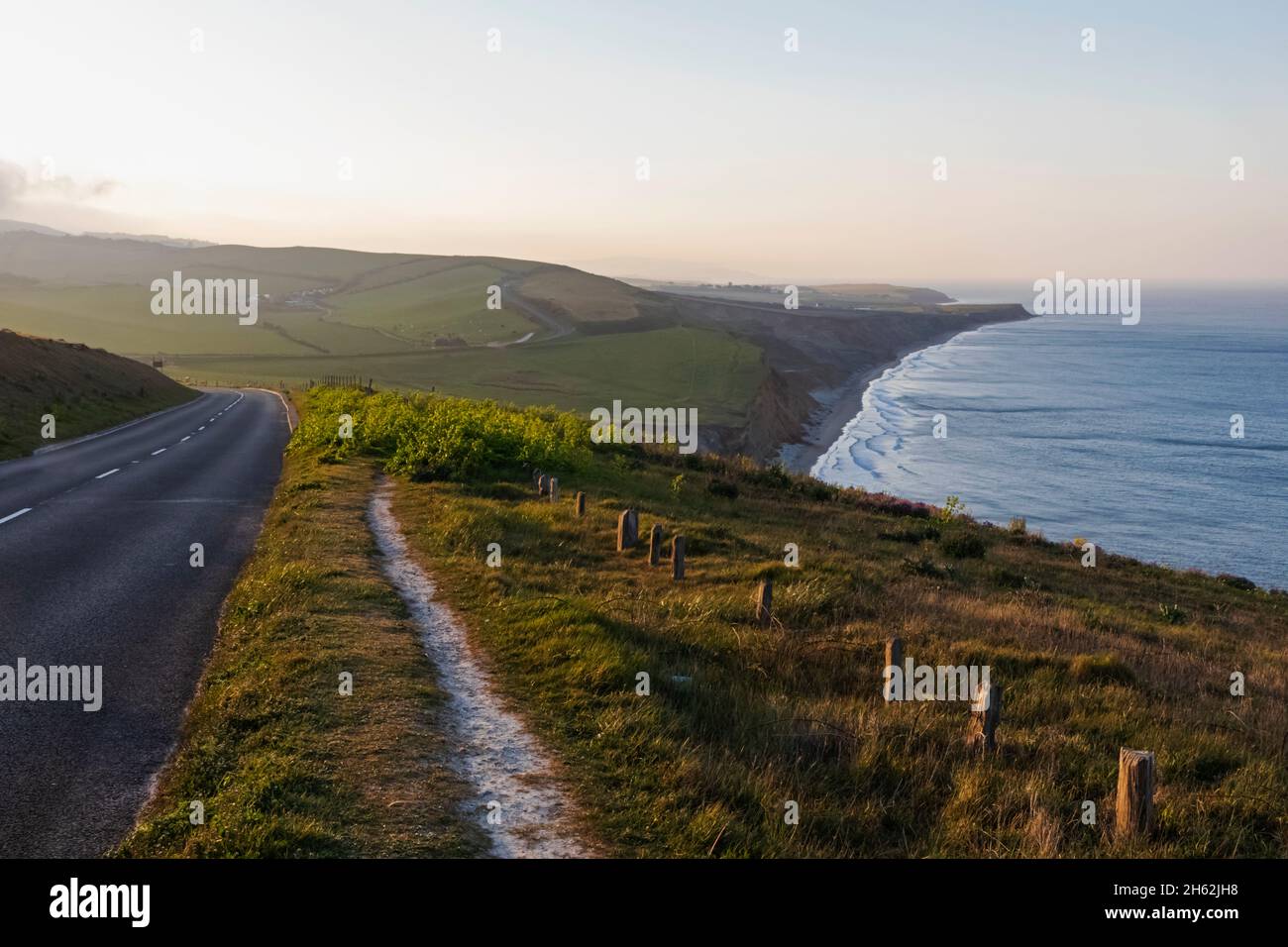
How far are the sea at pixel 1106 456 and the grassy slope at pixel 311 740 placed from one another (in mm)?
46839

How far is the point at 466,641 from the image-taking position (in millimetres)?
12477

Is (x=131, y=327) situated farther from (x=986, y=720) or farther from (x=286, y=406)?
(x=986, y=720)

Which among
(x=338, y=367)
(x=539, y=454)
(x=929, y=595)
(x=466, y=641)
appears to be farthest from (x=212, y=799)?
(x=338, y=367)

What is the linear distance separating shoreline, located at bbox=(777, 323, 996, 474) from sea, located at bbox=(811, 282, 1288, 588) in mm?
1869

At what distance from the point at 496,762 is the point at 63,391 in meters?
51.6

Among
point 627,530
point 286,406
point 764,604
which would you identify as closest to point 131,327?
point 286,406

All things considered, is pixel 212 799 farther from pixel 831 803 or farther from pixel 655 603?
pixel 655 603

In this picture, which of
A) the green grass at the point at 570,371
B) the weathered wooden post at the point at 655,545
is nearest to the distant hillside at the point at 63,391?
the weathered wooden post at the point at 655,545

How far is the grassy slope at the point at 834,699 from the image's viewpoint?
8.08 meters

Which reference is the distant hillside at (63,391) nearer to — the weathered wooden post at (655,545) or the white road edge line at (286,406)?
the white road edge line at (286,406)

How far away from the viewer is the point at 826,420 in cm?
10806

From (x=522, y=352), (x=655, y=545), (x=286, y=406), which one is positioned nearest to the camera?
(x=655, y=545)

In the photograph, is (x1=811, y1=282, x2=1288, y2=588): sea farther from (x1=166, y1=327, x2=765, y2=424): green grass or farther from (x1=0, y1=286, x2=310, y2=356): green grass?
(x1=0, y1=286, x2=310, y2=356): green grass
